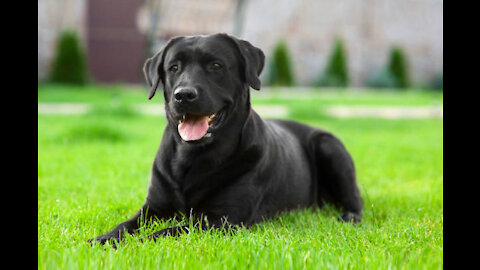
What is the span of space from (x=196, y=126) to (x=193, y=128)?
0.02 meters

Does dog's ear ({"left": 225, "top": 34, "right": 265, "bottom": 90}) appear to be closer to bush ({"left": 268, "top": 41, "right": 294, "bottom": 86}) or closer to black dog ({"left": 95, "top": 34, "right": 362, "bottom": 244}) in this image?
black dog ({"left": 95, "top": 34, "right": 362, "bottom": 244})

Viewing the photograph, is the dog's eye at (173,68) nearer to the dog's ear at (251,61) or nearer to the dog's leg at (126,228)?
the dog's ear at (251,61)

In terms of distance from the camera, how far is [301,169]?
3.88 meters

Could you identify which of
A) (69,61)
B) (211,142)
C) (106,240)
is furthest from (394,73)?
(106,240)

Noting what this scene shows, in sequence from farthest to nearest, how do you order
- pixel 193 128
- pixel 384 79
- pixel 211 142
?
1. pixel 384 79
2. pixel 211 142
3. pixel 193 128

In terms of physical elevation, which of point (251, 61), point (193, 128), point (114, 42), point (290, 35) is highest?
point (290, 35)

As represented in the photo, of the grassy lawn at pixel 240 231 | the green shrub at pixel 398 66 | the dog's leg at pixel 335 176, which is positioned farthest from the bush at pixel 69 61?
the dog's leg at pixel 335 176

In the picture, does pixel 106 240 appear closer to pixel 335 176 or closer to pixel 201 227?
pixel 201 227

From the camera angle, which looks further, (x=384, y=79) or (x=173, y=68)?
(x=384, y=79)

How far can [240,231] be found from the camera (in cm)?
282

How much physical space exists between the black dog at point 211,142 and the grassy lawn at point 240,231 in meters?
0.17

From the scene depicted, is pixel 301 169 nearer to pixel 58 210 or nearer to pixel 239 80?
pixel 239 80

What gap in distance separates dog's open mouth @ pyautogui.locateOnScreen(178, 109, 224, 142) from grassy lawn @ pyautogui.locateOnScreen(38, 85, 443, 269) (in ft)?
1.74

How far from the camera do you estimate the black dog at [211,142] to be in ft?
9.97
